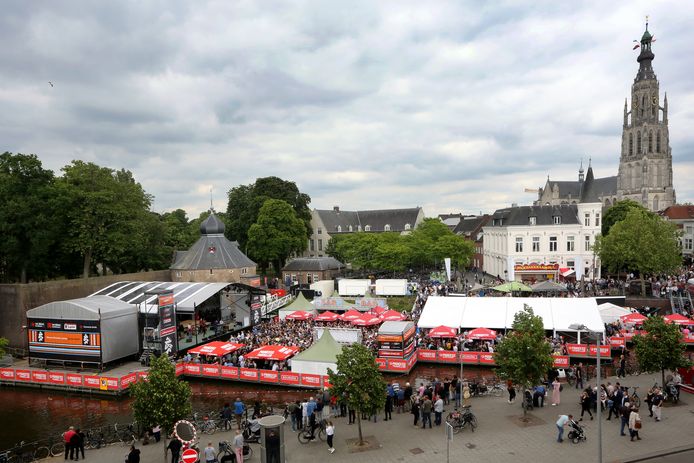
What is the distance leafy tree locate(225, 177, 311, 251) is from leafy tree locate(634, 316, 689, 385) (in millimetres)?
50224

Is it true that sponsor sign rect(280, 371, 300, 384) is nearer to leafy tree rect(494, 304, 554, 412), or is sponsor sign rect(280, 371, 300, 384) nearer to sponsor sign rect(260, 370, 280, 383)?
sponsor sign rect(260, 370, 280, 383)

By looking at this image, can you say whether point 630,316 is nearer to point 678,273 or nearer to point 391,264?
point 678,273

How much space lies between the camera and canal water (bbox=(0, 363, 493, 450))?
18766mm

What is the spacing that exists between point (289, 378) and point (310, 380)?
123 cm

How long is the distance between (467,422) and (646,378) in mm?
10872

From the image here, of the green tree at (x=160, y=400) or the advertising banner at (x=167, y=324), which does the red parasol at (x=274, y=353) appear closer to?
the advertising banner at (x=167, y=324)

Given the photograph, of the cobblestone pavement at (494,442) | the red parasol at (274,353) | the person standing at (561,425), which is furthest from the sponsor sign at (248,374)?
the person standing at (561,425)

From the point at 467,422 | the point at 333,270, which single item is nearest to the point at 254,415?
the point at 467,422

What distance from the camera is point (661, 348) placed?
1741 cm

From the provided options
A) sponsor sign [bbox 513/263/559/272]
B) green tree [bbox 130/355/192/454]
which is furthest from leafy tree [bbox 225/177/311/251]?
green tree [bbox 130/355/192/454]

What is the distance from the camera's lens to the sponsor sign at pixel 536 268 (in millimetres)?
48200

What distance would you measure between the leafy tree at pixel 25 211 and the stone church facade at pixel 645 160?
98300mm

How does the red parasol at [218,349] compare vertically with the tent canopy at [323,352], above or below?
below

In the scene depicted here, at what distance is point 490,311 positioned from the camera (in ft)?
93.9
